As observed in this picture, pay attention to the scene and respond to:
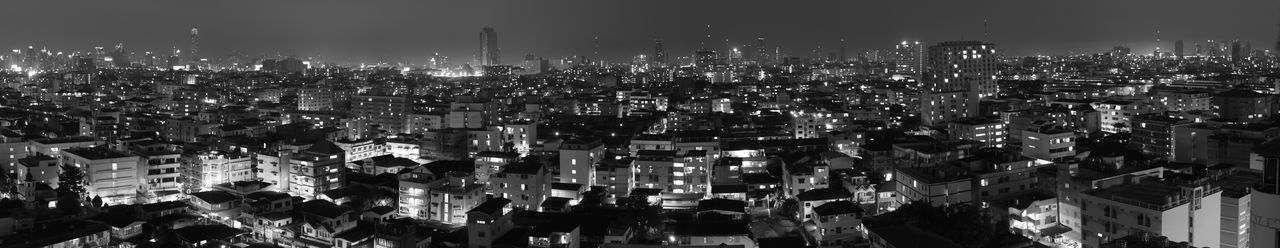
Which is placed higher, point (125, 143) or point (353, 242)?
point (125, 143)

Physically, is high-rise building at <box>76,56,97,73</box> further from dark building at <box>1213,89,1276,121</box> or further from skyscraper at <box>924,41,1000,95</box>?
dark building at <box>1213,89,1276,121</box>

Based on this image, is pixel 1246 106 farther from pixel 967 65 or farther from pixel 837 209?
pixel 837 209

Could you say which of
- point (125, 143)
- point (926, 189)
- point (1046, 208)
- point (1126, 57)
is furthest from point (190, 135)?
point (1126, 57)

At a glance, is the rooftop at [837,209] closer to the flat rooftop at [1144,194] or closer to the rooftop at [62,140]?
the flat rooftop at [1144,194]

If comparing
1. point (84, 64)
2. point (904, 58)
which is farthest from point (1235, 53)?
point (84, 64)

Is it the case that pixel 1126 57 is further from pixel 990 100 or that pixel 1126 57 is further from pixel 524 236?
pixel 524 236

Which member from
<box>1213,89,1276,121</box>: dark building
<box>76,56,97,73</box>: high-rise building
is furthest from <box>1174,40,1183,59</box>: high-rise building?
<box>76,56,97,73</box>: high-rise building

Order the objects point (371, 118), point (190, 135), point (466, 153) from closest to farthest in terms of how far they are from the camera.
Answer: point (466, 153), point (190, 135), point (371, 118)

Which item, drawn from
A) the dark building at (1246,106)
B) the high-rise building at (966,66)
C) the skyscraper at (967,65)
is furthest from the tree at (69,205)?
the skyscraper at (967,65)
